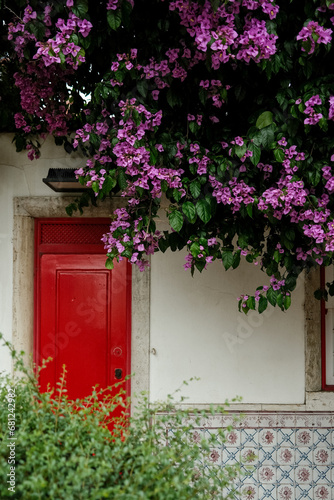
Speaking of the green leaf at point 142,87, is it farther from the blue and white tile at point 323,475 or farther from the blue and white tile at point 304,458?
the blue and white tile at point 323,475

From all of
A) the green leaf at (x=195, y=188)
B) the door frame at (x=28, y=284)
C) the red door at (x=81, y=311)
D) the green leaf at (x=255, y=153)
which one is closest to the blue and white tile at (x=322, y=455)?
the door frame at (x=28, y=284)

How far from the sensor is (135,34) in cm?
320

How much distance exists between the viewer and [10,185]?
4.34 metres

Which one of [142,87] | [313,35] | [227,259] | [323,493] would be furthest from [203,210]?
[323,493]

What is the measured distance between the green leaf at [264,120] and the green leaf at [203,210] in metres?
0.54

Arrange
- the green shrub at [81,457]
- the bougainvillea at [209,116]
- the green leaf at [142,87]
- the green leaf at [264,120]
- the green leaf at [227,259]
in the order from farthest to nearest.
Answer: the green leaf at [227,259] → the green leaf at [142,87] → the green leaf at [264,120] → the bougainvillea at [209,116] → the green shrub at [81,457]

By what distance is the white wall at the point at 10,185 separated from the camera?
431 cm

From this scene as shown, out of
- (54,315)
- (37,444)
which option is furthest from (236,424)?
(37,444)

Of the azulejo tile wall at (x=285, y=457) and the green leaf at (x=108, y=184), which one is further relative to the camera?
the azulejo tile wall at (x=285, y=457)

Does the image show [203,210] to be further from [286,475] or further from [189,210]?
[286,475]

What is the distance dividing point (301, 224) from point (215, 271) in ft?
4.42

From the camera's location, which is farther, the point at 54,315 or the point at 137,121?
the point at 54,315

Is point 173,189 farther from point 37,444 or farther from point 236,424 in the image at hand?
point 236,424

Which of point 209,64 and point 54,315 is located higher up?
point 209,64
